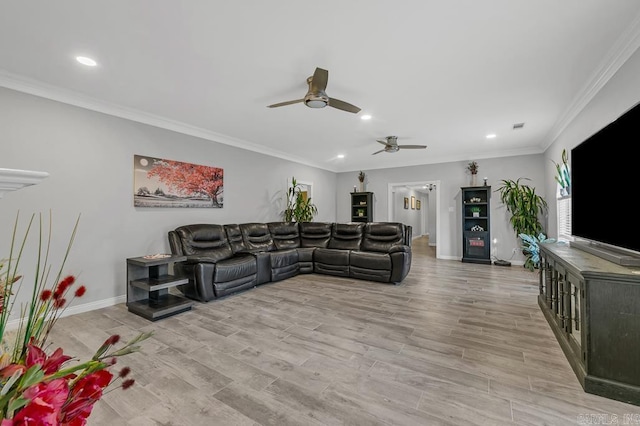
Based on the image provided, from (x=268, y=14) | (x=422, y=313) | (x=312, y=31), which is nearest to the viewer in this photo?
(x=268, y=14)

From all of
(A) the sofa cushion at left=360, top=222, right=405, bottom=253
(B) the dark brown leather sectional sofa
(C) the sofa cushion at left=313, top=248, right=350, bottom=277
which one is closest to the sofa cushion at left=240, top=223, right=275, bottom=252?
(B) the dark brown leather sectional sofa

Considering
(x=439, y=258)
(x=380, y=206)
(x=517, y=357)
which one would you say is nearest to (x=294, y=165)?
(x=380, y=206)

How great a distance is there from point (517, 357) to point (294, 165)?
19.2 feet

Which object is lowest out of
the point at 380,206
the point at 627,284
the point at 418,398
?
the point at 418,398

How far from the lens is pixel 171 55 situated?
269 cm

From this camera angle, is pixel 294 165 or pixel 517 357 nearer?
pixel 517 357

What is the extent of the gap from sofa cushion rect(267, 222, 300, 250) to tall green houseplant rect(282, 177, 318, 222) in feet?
2.08

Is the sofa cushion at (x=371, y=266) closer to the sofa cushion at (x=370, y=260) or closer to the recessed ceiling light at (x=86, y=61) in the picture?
the sofa cushion at (x=370, y=260)

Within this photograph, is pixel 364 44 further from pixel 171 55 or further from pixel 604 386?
pixel 604 386

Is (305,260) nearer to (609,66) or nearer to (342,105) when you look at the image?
(342,105)

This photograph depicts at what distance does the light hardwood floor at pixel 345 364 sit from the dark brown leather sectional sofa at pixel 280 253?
448mm

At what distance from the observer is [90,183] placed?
361cm

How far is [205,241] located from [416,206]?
10240 millimetres

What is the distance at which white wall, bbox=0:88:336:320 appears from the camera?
3121 mm
